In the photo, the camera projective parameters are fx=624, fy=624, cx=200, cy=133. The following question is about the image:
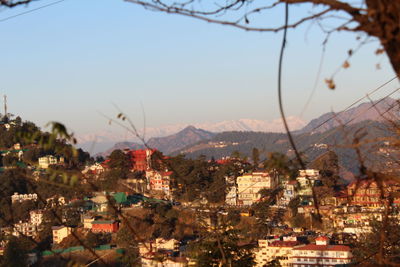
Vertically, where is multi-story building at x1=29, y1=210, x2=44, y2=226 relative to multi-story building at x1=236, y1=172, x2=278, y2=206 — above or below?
below

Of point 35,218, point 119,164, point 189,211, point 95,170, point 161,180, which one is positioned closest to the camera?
point 119,164

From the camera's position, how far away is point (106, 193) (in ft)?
5.11

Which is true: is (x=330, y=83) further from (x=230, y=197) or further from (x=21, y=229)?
(x=230, y=197)

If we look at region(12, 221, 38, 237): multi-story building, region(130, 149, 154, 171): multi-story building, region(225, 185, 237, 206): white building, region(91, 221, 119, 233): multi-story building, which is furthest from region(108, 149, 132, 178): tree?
region(91, 221, 119, 233): multi-story building

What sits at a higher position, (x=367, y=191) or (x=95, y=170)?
(x=95, y=170)

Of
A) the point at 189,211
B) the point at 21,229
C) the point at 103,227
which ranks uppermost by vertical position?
the point at 189,211

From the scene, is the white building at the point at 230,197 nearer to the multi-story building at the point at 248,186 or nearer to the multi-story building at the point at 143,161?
the multi-story building at the point at 248,186

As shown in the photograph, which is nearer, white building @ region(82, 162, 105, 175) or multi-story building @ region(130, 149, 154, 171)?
white building @ region(82, 162, 105, 175)

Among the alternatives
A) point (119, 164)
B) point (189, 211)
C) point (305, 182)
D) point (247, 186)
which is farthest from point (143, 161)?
point (247, 186)

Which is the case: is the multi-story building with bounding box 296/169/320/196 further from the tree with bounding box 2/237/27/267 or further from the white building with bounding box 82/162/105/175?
the tree with bounding box 2/237/27/267

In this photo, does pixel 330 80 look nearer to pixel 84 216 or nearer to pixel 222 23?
pixel 222 23

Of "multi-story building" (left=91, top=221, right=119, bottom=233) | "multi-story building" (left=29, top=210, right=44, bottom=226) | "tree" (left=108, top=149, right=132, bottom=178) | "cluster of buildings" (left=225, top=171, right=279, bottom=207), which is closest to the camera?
"tree" (left=108, top=149, right=132, bottom=178)

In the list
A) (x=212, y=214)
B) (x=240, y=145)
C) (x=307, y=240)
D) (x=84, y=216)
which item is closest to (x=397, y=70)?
(x=212, y=214)

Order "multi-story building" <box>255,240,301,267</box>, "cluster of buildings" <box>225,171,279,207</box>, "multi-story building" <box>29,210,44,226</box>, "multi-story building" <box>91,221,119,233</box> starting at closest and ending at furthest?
"cluster of buildings" <box>225,171,279,207</box> < "multi-story building" <box>255,240,301,267</box> < "multi-story building" <box>29,210,44,226</box> < "multi-story building" <box>91,221,119,233</box>
